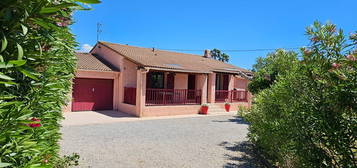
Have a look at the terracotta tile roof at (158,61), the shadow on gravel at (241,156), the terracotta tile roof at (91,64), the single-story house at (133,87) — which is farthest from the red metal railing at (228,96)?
the shadow on gravel at (241,156)

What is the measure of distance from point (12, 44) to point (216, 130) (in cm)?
949

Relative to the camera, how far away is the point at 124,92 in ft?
50.3

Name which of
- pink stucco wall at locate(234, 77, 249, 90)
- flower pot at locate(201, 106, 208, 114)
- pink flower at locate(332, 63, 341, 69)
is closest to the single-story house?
flower pot at locate(201, 106, 208, 114)

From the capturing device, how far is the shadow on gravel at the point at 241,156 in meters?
5.50

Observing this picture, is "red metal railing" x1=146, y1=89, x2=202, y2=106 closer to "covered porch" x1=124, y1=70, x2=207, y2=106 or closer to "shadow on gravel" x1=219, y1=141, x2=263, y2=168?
"covered porch" x1=124, y1=70, x2=207, y2=106

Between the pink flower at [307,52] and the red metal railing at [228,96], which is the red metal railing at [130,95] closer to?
the red metal railing at [228,96]

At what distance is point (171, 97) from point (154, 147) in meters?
8.82

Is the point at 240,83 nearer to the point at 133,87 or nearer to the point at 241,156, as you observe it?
the point at 133,87

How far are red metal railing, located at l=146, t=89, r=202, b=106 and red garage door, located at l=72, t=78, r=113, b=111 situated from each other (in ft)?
11.0

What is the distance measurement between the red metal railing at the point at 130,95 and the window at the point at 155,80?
2483 mm

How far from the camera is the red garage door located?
14422 millimetres

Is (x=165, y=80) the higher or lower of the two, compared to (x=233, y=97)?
higher

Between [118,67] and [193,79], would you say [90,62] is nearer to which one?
[118,67]

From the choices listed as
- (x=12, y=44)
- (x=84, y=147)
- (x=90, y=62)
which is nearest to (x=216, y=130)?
(x=84, y=147)
